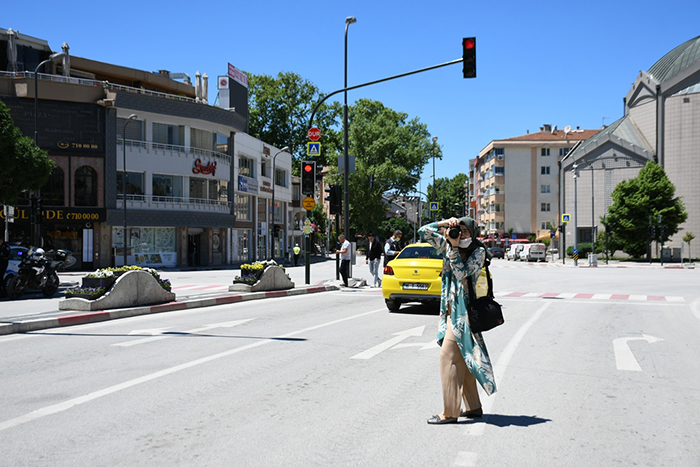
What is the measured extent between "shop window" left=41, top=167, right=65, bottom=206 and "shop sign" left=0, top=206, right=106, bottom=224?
0.51m

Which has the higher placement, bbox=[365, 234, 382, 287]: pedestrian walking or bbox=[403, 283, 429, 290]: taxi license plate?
bbox=[365, 234, 382, 287]: pedestrian walking

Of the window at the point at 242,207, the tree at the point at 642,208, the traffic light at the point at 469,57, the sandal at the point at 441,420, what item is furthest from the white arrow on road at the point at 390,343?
the tree at the point at 642,208

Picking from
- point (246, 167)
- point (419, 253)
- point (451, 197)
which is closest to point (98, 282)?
point (419, 253)

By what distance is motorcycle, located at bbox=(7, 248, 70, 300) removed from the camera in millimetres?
18303

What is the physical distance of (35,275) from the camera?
18797 mm

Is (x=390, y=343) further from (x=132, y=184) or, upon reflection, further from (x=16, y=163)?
(x=132, y=184)

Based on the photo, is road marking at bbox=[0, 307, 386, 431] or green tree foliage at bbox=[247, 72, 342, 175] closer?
road marking at bbox=[0, 307, 386, 431]

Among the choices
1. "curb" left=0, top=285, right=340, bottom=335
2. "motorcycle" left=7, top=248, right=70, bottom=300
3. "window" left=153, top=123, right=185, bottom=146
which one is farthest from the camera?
"window" left=153, top=123, right=185, bottom=146

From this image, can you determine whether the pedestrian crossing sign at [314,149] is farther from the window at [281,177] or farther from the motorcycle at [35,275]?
the window at [281,177]

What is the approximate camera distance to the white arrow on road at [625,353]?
27.9 feet

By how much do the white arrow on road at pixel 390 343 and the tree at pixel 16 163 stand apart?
1630 centimetres

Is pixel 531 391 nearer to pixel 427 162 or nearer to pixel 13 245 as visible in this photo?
pixel 13 245

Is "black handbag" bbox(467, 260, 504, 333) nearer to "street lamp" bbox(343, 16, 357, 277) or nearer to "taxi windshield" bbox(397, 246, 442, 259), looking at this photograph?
"taxi windshield" bbox(397, 246, 442, 259)

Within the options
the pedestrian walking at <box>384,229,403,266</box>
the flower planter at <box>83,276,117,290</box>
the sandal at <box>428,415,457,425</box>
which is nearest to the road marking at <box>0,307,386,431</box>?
the sandal at <box>428,415,457,425</box>
